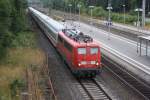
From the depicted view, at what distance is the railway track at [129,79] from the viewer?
85.3ft

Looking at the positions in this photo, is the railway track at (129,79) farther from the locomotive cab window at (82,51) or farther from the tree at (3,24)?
the tree at (3,24)

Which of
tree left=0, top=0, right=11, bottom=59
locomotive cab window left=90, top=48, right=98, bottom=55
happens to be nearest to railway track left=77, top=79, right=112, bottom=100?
locomotive cab window left=90, top=48, right=98, bottom=55

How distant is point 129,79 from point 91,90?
438 centimetres

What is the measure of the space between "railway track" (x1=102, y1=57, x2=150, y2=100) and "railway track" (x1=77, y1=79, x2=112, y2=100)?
196 centimetres

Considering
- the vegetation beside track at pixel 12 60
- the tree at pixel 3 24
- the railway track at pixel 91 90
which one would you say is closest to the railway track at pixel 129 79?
the railway track at pixel 91 90

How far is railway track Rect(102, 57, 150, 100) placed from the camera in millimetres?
26006

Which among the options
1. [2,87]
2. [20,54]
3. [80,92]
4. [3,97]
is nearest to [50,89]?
[80,92]

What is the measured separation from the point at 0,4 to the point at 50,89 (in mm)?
8115

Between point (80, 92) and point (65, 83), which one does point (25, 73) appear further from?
point (80, 92)

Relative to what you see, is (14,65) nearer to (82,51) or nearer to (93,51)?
(82,51)

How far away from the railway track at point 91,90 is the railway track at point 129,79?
196 cm

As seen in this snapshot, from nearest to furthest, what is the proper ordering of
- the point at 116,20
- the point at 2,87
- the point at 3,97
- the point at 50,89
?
the point at 3,97 < the point at 2,87 < the point at 50,89 < the point at 116,20

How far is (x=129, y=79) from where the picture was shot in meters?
29.8

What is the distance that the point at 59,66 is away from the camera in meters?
35.5
